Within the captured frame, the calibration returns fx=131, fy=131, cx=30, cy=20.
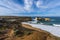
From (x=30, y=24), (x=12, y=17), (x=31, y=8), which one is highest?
(x=31, y=8)

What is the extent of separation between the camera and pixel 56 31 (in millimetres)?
6082

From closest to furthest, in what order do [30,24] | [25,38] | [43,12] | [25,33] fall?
1. [25,38]
2. [25,33]
3. [43,12]
4. [30,24]

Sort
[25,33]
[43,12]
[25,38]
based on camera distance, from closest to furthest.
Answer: [25,38], [25,33], [43,12]

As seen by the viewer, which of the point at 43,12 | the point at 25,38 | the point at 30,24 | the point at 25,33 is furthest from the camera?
the point at 30,24

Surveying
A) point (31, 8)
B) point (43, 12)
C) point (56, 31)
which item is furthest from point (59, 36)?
point (31, 8)

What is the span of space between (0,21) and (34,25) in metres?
1.65

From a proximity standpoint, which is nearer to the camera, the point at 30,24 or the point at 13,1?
the point at 13,1

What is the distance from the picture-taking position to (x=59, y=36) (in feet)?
18.4

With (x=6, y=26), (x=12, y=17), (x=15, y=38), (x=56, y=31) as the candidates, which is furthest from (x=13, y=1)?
(x=56, y=31)

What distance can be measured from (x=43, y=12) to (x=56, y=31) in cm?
111

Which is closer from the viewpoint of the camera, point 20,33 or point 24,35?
point 24,35

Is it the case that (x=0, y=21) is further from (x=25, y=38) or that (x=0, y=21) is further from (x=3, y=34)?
(x=25, y=38)

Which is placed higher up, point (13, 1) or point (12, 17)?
point (13, 1)

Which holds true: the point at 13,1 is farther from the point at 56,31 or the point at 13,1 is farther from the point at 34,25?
the point at 56,31
